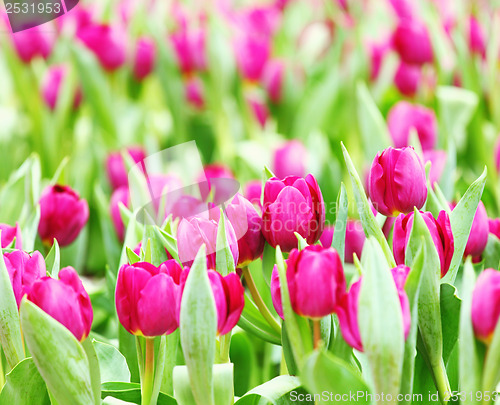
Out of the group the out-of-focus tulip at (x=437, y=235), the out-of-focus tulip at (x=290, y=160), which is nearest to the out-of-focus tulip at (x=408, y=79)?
the out-of-focus tulip at (x=290, y=160)

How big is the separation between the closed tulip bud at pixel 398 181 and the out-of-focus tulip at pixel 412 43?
0.92m

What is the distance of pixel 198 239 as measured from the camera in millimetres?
576

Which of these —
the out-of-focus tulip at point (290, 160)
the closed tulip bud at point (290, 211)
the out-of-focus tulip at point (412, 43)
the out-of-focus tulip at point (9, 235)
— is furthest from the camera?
the out-of-focus tulip at point (412, 43)

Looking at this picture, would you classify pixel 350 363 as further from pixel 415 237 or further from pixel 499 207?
pixel 499 207

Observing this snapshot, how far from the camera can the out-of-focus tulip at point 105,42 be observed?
1514 millimetres

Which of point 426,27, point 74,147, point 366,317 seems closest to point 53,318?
point 366,317

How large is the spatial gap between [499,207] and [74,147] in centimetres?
87

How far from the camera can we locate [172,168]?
1.17m

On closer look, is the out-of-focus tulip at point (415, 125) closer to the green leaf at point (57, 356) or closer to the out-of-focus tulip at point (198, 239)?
the out-of-focus tulip at point (198, 239)

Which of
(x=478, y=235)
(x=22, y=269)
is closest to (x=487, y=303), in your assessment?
(x=478, y=235)

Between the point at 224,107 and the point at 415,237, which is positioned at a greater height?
the point at 224,107

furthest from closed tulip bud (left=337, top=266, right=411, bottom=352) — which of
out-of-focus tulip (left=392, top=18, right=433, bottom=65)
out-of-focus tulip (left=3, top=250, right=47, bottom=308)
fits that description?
out-of-focus tulip (left=392, top=18, right=433, bottom=65)

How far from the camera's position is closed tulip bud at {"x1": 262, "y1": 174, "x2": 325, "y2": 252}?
0.59 meters

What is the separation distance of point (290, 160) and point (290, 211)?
0.53m
